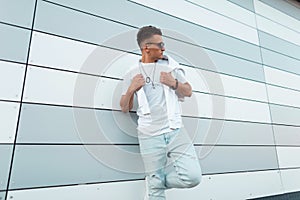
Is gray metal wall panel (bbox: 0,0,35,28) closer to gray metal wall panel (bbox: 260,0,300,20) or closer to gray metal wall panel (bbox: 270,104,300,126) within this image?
gray metal wall panel (bbox: 270,104,300,126)

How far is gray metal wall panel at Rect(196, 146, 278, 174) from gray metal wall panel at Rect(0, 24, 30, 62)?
4.50 ft

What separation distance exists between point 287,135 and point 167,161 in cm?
181

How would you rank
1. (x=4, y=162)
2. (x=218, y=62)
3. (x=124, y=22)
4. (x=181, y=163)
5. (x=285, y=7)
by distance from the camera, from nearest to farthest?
(x=4, y=162)
(x=181, y=163)
(x=124, y=22)
(x=218, y=62)
(x=285, y=7)

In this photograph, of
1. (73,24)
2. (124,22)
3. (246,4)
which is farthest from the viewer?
(246,4)

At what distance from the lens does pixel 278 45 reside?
269 centimetres

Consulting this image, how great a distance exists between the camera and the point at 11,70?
3.75ft

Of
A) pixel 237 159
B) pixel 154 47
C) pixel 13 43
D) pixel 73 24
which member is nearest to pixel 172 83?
pixel 154 47

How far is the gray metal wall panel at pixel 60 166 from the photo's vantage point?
1.06 m

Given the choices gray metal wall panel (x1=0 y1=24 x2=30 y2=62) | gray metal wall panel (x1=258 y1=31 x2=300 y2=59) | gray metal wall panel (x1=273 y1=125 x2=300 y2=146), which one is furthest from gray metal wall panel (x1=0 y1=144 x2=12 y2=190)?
gray metal wall panel (x1=258 y1=31 x2=300 y2=59)

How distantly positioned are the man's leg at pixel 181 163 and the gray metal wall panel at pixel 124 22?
85 centimetres

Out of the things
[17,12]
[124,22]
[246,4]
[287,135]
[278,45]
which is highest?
[246,4]

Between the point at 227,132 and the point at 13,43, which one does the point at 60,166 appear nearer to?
the point at 13,43

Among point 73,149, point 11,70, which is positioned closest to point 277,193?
point 73,149

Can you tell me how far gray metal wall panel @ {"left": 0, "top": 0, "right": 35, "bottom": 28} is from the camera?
1.19 metres
